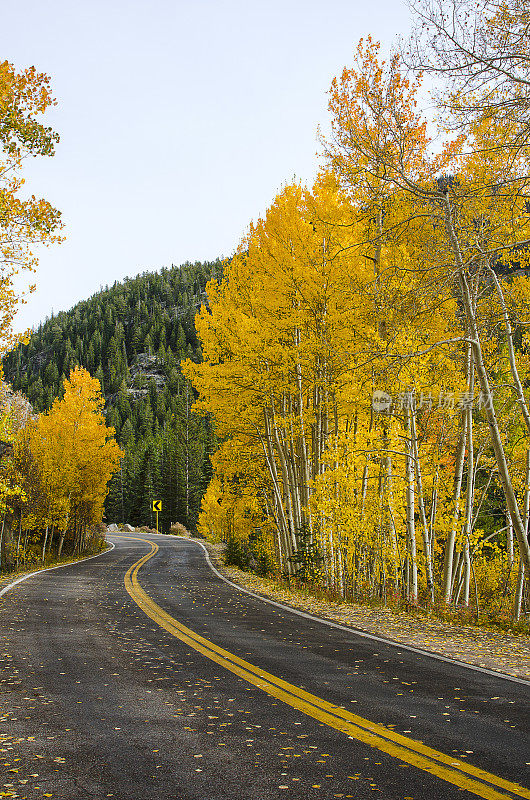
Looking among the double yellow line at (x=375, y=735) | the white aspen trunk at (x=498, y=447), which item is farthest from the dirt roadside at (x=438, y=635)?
the double yellow line at (x=375, y=735)

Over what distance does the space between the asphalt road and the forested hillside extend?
40750 mm

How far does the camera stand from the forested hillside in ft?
253

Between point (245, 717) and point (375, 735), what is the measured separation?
100 centimetres

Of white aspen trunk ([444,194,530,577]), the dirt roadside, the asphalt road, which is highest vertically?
white aspen trunk ([444,194,530,577])

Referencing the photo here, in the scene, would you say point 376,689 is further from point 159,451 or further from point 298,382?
point 159,451

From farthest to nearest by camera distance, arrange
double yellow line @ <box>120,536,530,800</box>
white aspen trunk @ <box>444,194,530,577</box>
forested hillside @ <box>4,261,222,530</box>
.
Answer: forested hillside @ <box>4,261,222,530</box>, white aspen trunk @ <box>444,194,530,577</box>, double yellow line @ <box>120,536,530,800</box>

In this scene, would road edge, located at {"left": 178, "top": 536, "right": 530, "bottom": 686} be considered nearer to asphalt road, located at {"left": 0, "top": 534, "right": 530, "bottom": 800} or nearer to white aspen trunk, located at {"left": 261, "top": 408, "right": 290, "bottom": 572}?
asphalt road, located at {"left": 0, "top": 534, "right": 530, "bottom": 800}

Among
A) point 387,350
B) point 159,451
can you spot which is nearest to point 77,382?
point 387,350

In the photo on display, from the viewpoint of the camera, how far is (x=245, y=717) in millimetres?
4449

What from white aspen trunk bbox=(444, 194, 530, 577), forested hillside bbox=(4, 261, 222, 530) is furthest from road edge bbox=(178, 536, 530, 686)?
forested hillside bbox=(4, 261, 222, 530)

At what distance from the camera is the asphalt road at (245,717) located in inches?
129

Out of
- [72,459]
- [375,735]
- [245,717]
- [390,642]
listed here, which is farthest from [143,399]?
[375,735]

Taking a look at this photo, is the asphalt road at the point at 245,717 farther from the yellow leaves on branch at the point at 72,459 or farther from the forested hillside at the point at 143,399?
the forested hillside at the point at 143,399

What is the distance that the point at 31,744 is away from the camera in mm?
3889
